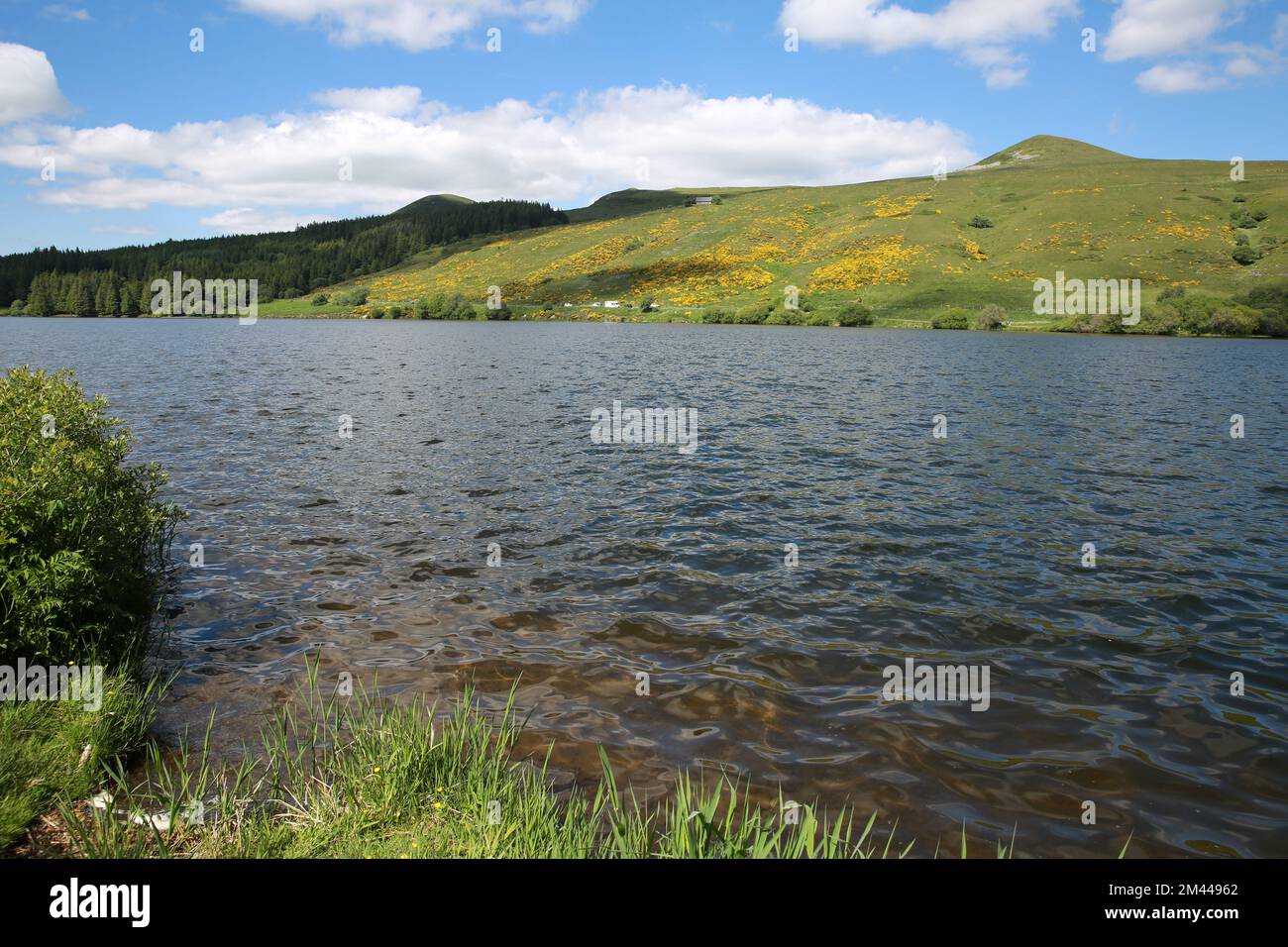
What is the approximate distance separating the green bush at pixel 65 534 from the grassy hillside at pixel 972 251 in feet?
404

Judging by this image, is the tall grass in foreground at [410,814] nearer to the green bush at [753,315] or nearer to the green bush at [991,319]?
the green bush at [991,319]

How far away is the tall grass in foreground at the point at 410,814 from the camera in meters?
5.96

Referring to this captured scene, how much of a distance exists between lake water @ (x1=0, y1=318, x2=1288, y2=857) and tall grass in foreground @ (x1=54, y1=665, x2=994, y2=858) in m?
0.79

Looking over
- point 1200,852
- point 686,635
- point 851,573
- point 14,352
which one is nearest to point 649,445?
point 851,573

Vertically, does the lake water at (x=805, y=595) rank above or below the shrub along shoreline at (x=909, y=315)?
below

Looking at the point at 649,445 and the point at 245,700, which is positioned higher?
the point at 649,445

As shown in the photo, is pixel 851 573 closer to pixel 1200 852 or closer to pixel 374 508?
pixel 1200 852

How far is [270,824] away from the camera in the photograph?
6.54m

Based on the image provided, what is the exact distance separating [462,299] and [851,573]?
169116 millimetres
